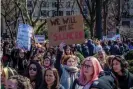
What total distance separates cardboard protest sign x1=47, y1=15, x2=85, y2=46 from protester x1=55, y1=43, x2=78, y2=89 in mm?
610

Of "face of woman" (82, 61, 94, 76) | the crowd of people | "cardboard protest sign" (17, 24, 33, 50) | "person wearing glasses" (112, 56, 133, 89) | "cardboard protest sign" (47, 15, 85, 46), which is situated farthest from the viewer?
"cardboard protest sign" (17, 24, 33, 50)

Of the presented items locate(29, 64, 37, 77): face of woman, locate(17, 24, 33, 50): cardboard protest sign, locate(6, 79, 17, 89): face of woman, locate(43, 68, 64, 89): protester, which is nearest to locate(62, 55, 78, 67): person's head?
locate(29, 64, 37, 77): face of woman

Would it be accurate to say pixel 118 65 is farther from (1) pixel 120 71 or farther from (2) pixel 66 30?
(2) pixel 66 30

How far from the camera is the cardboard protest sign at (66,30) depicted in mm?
8977

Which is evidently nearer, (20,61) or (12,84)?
(12,84)

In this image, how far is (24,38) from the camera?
1327 centimetres

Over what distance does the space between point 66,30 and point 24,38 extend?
4259 mm

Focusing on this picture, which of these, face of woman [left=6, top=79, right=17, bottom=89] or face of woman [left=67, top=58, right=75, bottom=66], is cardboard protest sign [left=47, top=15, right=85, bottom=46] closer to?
face of woman [left=67, top=58, right=75, bottom=66]

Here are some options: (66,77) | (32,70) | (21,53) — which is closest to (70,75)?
(66,77)

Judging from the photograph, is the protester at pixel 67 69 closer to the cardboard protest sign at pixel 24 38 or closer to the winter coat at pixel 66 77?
the winter coat at pixel 66 77

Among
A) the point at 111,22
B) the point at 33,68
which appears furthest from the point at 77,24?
the point at 111,22

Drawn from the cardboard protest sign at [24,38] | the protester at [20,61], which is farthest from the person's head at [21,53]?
the cardboard protest sign at [24,38]

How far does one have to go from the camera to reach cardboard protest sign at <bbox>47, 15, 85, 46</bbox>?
8977 mm

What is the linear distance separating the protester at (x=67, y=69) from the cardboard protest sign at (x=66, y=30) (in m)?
0.61
